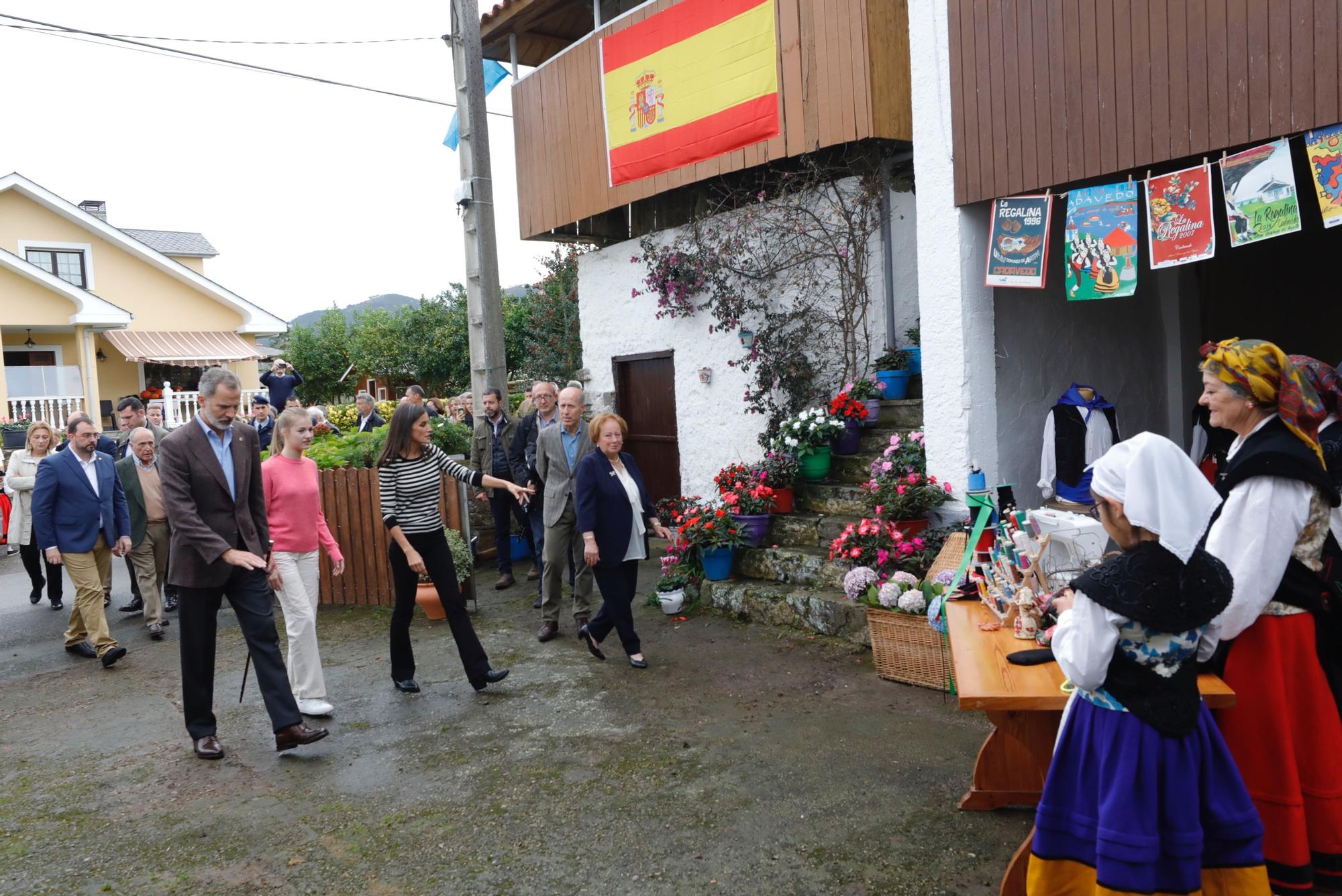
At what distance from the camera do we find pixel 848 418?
7812 mm

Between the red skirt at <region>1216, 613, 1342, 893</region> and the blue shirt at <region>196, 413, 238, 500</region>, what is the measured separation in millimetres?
4654

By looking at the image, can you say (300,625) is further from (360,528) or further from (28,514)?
(28,514)

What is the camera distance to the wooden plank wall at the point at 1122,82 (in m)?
4.84

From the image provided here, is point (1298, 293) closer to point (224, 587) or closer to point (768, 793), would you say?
point (768, 793)

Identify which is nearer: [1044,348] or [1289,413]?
[1289,413]

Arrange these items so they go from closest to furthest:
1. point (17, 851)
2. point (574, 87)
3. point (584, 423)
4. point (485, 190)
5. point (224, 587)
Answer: point (17, 851), point (224, 587), point (584, 423), point (485, 190), point (574, 87)

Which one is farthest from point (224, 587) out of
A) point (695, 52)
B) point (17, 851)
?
point (695, 52)

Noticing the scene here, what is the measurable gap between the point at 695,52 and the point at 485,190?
2.47 meters

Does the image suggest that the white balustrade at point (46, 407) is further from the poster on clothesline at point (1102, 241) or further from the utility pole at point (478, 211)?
the poster on clothesline at point (1102, 241)

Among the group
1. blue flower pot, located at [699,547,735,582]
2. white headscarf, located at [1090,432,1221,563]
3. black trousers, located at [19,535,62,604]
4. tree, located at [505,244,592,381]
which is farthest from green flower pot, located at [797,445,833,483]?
tree, located at [505,244,592,381]

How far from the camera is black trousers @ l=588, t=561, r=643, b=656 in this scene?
19.6 ft

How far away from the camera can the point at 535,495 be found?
26.1 feet

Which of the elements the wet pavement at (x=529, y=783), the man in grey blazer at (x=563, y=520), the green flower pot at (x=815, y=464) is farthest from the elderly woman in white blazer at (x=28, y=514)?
the green flower pot at (x=815, y=464)

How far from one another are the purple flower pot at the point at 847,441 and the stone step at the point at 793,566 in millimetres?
1003
